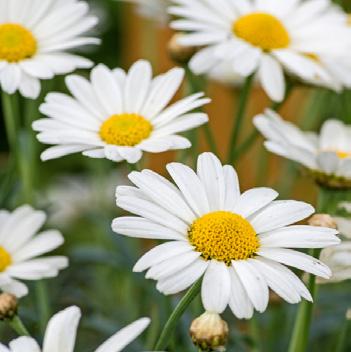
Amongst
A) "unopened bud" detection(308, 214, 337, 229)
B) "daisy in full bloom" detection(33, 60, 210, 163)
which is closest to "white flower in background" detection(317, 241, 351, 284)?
"unopened bud" detection(308, 214, 337, 229)

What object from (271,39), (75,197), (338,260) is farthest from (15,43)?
(75,197)

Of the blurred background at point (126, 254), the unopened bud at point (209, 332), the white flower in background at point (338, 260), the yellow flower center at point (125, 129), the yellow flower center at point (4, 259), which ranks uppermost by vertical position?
the yellow flower center at point (125, 129)

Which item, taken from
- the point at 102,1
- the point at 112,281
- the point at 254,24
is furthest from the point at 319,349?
the point at 102,1

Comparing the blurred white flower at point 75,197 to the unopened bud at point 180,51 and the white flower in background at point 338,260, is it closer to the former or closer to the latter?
the unopened bud at point 180,51

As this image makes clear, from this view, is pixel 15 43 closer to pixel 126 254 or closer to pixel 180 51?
pixel 180 51

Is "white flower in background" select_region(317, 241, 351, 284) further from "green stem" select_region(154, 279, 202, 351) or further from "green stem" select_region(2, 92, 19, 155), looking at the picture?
"green stem" select_region(2, 92, 19, 155)

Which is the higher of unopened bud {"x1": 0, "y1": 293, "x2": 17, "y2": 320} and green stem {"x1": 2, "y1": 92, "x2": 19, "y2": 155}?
A: green stem {"x1": 2, "y1": 92, "x2": 19, "y2": 155}

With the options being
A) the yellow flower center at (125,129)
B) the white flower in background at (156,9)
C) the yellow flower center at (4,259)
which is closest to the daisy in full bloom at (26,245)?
the yellow flower center at (4,259)
